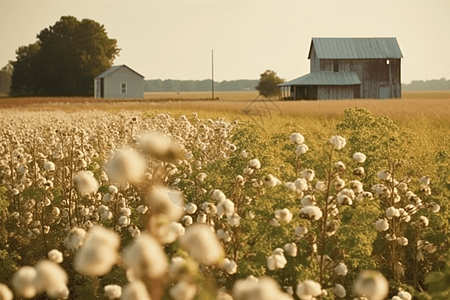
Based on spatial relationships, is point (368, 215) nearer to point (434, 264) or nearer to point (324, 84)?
point (434, 264)

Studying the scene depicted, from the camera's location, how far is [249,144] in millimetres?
6664

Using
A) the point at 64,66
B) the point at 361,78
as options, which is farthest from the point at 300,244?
the point at 64,66

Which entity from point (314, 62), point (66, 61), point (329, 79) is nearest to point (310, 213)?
point (329, 79)

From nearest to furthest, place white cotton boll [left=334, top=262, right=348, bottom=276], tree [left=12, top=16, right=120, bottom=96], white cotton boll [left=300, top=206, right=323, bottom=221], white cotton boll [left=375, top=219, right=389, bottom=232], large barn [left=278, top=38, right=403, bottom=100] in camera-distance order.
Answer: white cotton boll [left=300, top=206, right=323, bottom=221]
white cotton boll [left=334, top=262, right=348, bottom=276]
white cotton boll [left=375, top=219, right=389, bottom=232]
large barn [left=278, top=38, right=403, bottom=100]
tree [left=12, top=16, right=120, bottom=96]

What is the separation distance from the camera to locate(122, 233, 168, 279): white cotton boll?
4.27ft

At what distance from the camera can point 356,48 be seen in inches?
2474

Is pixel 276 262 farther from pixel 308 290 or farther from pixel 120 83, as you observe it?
pixel 120 83

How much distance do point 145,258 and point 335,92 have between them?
59.8 m

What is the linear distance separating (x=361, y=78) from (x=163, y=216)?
62.3 meters

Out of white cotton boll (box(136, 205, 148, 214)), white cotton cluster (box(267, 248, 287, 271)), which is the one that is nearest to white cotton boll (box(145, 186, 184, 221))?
white cotton cluster (box(267, 248, 287, 271))

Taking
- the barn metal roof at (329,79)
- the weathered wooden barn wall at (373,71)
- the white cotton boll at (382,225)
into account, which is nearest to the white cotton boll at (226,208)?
the white cotton boll at (382,225)

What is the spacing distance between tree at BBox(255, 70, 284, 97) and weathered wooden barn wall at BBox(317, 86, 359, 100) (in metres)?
37.5

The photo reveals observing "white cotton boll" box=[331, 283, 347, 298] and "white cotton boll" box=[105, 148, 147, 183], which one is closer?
"white cotton boll" box=[105, 148, 147, 183]

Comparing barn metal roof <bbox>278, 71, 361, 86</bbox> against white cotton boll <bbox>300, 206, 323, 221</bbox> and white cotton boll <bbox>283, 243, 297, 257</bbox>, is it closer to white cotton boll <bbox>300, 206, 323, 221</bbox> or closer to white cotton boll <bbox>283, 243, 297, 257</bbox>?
white cotton boll <bbox>283, 243, 297, 257</bbox>
